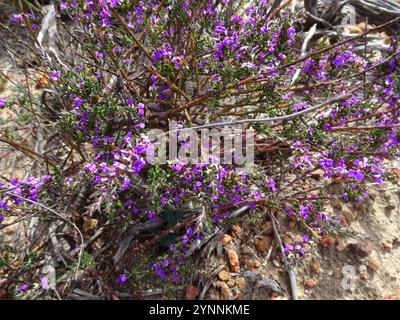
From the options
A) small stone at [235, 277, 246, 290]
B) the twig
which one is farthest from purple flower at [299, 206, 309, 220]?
small stone at [235, 277, 246, 290]

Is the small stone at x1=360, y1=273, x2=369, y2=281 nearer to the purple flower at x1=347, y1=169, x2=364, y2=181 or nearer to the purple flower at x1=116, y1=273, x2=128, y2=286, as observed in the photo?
the purple flower at x1=347, y1=169, x2=364, y2=181

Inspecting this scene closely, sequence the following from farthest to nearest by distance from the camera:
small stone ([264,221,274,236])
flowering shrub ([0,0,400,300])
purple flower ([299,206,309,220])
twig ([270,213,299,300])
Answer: small stone ([264,221,274,236]) → twig ([270,213,299,300]) → purple flower ([299,206,309,220]) → flowering shrub ([0,0,400,300])

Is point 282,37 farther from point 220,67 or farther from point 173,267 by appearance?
point 173,267

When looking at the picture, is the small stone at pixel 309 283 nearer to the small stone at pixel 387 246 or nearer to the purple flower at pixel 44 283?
the small stone at pixel 387 246

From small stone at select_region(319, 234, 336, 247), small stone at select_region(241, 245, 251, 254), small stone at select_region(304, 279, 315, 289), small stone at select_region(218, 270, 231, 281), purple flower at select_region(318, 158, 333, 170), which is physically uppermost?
purple flower at select_region(318, 158, 333, 170)

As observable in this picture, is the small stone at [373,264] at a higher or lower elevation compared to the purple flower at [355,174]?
lower

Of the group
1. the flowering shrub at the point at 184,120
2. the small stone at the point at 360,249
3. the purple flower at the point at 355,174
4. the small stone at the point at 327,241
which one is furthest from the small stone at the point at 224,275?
the purple flower at the point at 355,174
